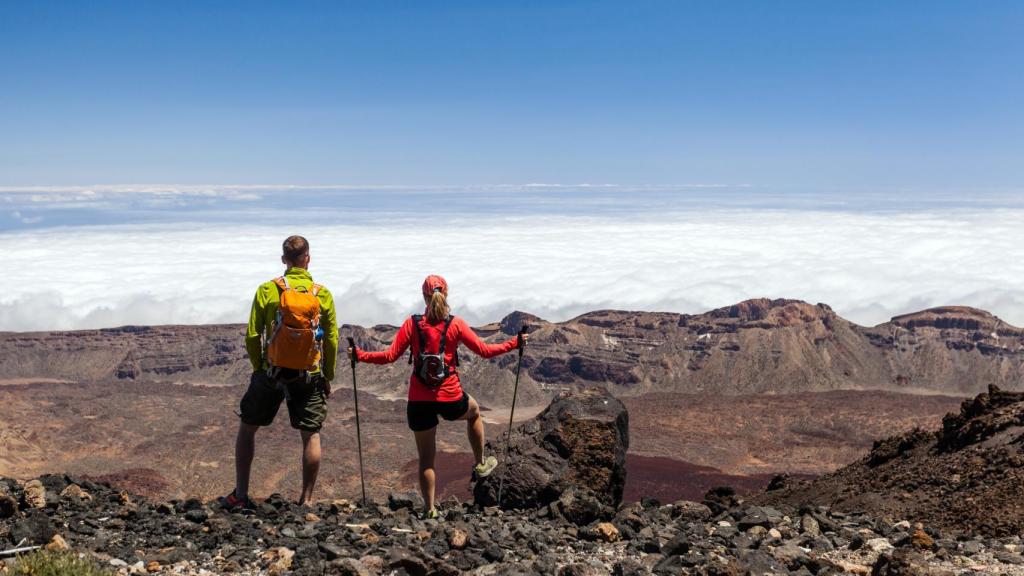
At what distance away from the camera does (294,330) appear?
8.33 metres

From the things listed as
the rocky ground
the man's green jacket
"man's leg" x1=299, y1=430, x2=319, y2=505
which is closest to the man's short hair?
the man's green jacket

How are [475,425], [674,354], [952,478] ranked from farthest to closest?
[674,354] → [952,478] → [475,425]

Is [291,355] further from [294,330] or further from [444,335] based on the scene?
[444,335]

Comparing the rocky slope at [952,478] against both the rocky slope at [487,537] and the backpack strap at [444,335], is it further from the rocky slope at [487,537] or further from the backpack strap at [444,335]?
the backpack strap at [444,335]

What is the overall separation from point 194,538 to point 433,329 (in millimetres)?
2753

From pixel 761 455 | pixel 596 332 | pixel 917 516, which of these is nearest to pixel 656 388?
pixel 596 332

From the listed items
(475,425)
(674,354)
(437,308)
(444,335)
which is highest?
(437,308)

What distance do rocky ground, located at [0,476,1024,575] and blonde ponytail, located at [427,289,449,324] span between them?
1901 millimetres

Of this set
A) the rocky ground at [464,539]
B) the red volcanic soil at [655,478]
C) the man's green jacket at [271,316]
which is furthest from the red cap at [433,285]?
the red volcanic soil at [655,478]

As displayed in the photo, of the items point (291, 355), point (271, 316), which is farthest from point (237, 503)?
point (271, 316)

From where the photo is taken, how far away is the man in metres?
8.34

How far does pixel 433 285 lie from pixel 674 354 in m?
120

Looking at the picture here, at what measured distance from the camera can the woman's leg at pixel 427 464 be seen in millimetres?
9109

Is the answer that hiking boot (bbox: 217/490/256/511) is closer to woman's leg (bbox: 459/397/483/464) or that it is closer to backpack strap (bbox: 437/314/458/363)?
woman's leg (bbox: 459/397/483/464)
